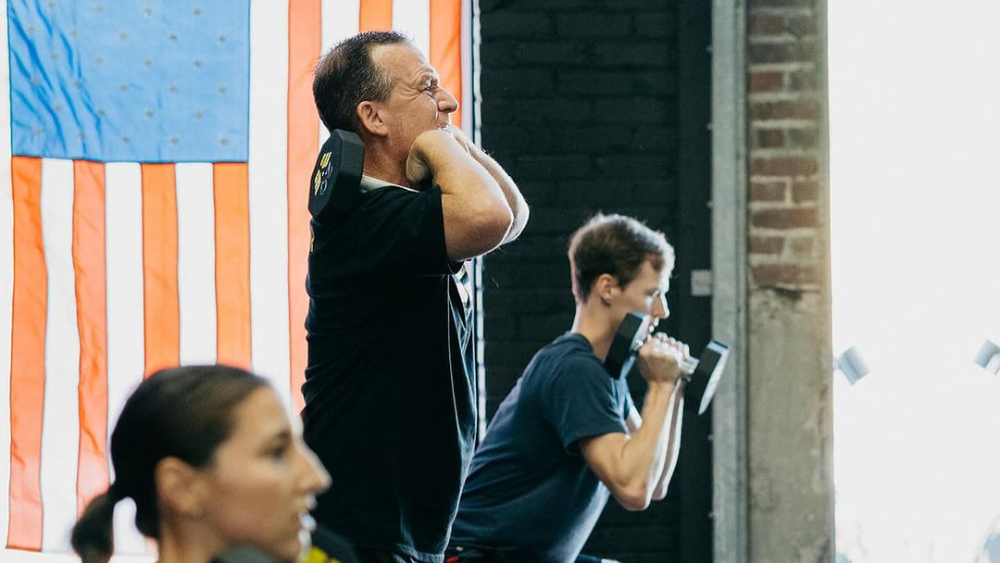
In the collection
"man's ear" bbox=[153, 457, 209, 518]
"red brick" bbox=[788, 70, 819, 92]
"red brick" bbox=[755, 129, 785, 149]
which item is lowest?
"man's ear" bbox=[153, 457, 209, 518]

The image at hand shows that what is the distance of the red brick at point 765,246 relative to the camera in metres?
4.26

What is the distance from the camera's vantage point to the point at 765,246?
426 cm

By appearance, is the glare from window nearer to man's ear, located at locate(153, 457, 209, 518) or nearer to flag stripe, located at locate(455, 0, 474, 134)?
flag stripe, located at locate(455, 0, 474, 134)

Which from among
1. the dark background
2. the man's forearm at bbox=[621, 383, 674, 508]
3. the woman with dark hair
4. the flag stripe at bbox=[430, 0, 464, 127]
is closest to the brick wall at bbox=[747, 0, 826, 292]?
the dark background

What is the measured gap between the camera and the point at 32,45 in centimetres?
407

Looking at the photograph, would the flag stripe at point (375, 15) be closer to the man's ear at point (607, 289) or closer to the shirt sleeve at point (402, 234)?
the man's ear at point (607, 289)

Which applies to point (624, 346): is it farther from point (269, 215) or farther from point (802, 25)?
point (802, 25)

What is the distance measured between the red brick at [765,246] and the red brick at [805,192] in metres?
0.14

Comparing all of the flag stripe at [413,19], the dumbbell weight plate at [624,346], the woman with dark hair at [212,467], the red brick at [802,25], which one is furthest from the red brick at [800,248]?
the woman with dark hair at [212,467]

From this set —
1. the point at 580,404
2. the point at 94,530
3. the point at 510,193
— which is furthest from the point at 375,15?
the point at 94,530

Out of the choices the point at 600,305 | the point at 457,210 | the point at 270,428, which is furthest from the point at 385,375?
the point at 600,305

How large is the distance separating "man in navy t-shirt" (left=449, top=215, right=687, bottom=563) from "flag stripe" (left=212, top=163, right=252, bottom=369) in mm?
1041

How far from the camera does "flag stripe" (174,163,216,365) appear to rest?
403 centimetres

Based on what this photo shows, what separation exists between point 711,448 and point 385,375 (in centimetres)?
218
